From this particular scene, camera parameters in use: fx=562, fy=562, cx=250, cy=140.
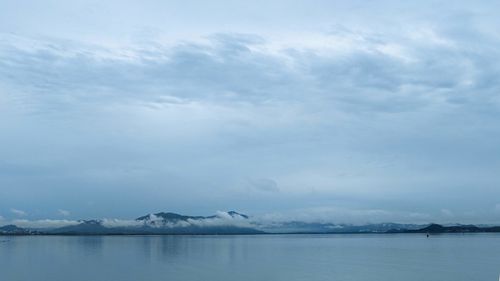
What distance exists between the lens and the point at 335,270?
63812mm

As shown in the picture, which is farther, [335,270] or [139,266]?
[139,266]

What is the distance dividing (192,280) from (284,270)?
44.3 feet

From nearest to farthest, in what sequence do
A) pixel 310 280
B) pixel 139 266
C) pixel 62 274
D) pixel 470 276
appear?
pixel 310 280, pixel 470 276, pixel 62 274, pixel 139 266

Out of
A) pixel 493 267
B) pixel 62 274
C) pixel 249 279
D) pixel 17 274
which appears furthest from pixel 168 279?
pixel 493 267

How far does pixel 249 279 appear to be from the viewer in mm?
55688

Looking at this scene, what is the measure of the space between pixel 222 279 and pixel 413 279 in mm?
18620

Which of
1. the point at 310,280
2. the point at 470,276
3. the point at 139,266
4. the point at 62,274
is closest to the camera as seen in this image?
the point at 310,280

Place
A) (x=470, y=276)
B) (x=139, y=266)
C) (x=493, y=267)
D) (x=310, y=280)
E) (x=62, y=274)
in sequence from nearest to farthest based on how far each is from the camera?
(x=310, y=280) → (x=470, y=276) → (x=62, y=274) → (x=493, y=267) → (x=139, y=266)

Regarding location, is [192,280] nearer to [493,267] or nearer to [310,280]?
[310,280]

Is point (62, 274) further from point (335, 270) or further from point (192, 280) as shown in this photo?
point (335, 270)

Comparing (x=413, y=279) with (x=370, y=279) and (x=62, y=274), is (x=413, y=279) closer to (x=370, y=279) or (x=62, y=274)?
(x=370, y=279)

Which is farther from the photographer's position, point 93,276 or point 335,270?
point 335,270

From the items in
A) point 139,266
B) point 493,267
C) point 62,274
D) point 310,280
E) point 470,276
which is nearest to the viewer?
point 310,280

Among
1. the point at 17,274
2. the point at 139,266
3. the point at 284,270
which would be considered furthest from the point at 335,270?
the point at 17,274
